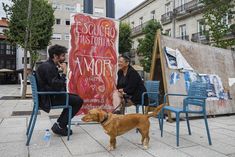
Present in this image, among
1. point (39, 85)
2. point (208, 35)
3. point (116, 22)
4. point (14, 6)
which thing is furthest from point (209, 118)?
point (14, 6)

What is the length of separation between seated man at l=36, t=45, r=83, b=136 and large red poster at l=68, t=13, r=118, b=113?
0.78m

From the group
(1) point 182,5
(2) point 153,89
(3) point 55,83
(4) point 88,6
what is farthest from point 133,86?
(1) point 182,5

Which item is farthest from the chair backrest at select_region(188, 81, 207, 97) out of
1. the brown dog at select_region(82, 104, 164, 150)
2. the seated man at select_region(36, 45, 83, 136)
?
the seated man at select_region(36, 45, 83, 136)

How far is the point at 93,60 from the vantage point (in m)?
5.60

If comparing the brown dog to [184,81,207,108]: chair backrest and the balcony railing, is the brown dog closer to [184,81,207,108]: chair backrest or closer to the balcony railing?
[184,81,207,108]: chair backrest

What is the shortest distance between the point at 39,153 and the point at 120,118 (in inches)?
49.4

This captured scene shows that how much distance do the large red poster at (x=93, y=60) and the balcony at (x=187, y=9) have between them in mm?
21497

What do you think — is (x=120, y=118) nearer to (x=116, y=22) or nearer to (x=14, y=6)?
(x=116, y=22)

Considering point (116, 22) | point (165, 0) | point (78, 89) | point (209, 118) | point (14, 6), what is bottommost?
point (209, 118)

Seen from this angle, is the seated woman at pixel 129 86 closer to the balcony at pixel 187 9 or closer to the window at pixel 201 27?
the window at pixel 201 27

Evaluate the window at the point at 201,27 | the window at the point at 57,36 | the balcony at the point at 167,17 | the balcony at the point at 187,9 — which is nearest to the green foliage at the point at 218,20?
the window at the point at 201,27

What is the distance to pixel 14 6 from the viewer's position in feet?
39.1

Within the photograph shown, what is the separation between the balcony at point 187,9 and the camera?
25.4m

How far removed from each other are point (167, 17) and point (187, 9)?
11.7ft
